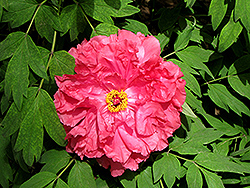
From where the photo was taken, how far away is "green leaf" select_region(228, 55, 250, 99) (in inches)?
59.8

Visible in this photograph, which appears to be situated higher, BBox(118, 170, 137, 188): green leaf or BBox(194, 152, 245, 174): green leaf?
BBox(194, 152, 245, 174): green leaf

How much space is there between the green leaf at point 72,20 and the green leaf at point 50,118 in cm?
32

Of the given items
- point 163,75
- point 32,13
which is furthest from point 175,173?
point 32,13

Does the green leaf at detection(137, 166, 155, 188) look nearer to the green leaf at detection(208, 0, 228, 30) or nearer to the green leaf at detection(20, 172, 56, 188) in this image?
the green leaf at detection(20, 172, 56, 188)

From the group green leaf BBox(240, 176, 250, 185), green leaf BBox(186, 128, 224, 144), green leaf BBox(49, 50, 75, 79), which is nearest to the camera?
green leaf BBox(49, 50, 75, 79)

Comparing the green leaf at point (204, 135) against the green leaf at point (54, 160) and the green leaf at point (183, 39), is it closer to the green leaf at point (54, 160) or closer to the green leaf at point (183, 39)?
the green leaf at point (183, 39)

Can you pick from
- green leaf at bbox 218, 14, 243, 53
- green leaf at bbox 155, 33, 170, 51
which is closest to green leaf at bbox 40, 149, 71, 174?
green leaf at bbox 155, 33, 170, 51

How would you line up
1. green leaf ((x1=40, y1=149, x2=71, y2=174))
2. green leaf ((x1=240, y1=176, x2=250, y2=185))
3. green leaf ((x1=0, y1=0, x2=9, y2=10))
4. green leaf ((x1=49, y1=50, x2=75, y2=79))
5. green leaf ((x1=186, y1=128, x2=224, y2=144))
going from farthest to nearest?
green leaf ((x1=240, y1=176, x2=250, y2=185))
green leaf ((x1=186, y1=128, x2=224, y2=144))
green leaf ((x1=40, y1=149, x2=71, y2=174))
green leaf ((x1=49, y1=50, x2=75, y2=79))
green leaf ((x1=0, y1=0, x2=9, y2=10))

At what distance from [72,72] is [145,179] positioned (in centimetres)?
68

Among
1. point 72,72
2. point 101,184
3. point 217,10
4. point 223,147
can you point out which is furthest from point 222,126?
point 72,72

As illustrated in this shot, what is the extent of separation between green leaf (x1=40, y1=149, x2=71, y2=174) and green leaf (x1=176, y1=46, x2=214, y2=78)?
0.81 metres

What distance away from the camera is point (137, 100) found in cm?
127

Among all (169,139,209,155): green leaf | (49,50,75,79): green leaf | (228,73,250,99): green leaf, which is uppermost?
(49,50,75,79): green leaf

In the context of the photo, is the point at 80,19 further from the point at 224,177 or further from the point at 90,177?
the point at 224,177
